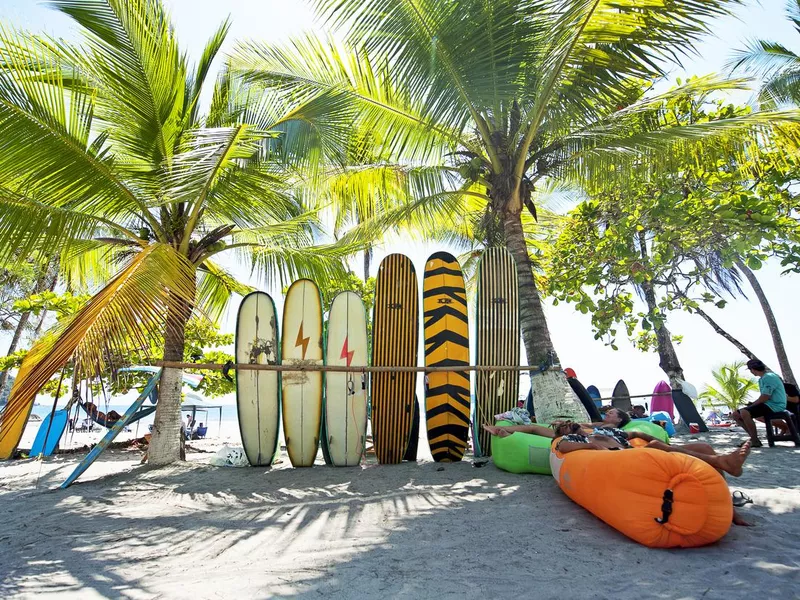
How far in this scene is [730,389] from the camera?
1912 cm

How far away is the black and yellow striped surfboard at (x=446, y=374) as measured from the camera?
5.55 meters

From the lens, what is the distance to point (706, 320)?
485 inches

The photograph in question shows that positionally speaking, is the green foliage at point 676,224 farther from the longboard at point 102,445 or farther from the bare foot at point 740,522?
the longboard at point 102,445

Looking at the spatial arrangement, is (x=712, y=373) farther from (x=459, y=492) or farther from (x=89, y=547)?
(x=89, y=547)

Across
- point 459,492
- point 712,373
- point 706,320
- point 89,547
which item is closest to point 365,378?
point 459,492

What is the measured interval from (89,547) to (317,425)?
2.94 meters

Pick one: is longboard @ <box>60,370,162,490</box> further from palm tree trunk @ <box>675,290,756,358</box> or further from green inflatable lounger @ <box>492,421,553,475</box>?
palm tree trunk @ <box>675,290,756,358</box>

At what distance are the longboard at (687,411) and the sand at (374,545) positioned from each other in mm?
4919

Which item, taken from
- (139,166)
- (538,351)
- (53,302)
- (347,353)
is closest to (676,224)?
(538,351)

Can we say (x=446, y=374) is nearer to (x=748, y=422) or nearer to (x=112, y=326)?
(x=112, y=326)

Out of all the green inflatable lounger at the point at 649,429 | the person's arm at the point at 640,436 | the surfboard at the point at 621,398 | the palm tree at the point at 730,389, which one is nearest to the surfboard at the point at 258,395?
the person's arm at the point at 640,436

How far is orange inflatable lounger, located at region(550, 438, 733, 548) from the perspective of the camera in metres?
2.25

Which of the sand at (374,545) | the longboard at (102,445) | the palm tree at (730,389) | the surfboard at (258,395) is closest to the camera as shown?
the sand at (374,545)

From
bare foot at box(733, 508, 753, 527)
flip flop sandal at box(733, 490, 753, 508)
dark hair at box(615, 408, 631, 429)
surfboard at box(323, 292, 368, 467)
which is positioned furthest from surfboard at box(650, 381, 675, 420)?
bare foot at box(733, 508, 753, 527)
